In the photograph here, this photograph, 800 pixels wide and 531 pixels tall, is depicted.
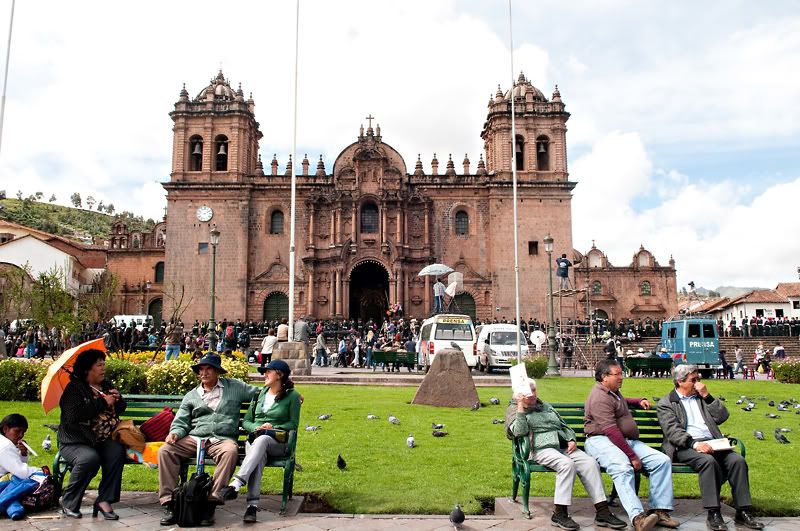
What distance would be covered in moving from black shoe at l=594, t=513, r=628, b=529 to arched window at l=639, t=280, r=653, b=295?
43.9m

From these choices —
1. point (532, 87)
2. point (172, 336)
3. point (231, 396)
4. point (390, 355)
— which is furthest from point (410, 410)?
point (532, 87)

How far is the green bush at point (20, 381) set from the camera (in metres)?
11.6

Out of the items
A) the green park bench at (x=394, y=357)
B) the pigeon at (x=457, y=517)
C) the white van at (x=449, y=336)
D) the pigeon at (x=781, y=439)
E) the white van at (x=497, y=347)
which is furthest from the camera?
the white van at (x=497, y=347)

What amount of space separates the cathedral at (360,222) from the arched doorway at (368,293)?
3.5 inches

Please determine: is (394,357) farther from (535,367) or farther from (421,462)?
(421,462)

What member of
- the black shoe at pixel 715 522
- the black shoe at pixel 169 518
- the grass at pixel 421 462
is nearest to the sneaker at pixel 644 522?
the black shoe at pixel 715 522

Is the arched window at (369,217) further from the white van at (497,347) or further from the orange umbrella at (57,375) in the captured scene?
the orange umbrella at (57,375)

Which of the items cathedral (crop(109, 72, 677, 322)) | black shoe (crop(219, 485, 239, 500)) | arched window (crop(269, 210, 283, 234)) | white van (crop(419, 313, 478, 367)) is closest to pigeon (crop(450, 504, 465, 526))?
black shoe (crop(219, 485, 239, 500))

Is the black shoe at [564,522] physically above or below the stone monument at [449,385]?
below

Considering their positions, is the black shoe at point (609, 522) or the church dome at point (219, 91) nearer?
the black shoe at point (609, 522)

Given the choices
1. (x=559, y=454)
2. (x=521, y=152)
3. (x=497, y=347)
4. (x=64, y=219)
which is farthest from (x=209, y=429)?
(x=64, y=219)

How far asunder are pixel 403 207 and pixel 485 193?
212 inches

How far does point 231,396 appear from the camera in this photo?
5.99m

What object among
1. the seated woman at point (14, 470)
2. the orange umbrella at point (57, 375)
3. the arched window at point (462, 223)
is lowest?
the seated woman at point (14, 470)
